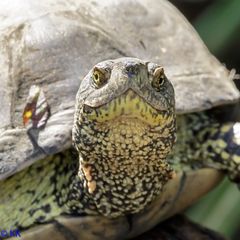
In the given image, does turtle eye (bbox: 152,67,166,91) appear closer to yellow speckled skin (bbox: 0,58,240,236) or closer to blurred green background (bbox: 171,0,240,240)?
yellow speckled skin (bbox: 0,58,240,236)

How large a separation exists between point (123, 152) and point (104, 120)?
8.1 inches

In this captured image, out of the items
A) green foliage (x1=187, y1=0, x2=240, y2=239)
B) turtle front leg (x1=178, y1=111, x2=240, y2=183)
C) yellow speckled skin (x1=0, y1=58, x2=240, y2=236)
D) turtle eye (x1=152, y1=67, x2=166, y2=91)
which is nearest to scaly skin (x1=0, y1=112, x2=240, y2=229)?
yellow speckled skin (x1=0, y1=58, x2=240, y2=236)

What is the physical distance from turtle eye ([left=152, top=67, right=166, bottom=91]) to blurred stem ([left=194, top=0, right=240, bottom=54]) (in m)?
2.47

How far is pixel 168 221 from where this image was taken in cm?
313

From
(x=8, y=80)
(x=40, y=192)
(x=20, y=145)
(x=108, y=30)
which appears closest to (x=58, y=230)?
(x=40, y=192)

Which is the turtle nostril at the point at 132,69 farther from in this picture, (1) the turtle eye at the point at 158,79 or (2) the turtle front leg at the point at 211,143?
(2) the turtle front leg at the point at 211,143

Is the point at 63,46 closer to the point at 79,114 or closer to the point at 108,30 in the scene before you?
the point at 108,30

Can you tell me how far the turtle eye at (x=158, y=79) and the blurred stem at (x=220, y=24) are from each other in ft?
8.12

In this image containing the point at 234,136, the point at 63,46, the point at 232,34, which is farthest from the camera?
the point at 232,34

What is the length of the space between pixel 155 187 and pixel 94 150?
1.04ft

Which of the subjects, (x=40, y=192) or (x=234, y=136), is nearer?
(x=40, y=192)

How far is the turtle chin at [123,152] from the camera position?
7.57ft

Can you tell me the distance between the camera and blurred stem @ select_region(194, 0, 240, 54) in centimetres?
480

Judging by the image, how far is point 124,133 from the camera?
239 cm
